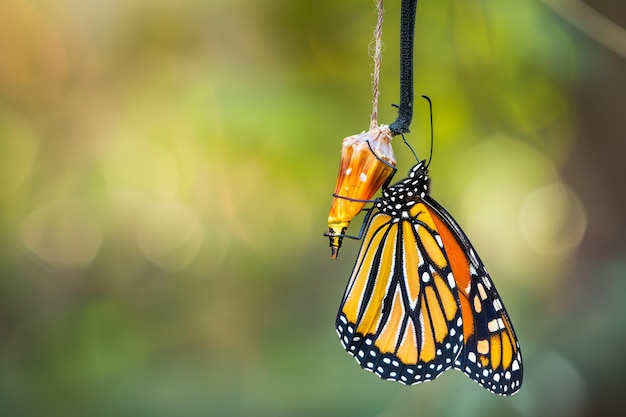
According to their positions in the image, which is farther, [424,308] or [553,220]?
[553,220]

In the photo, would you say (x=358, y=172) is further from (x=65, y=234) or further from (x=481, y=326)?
(x=65, y=234)

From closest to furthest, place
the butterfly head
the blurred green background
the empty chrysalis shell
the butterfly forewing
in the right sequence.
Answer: the empty chrysalis shell, the butterfly head, the butterfly forewing, the blurred green background

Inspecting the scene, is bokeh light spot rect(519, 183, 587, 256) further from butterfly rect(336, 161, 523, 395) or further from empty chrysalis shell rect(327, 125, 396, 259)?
empty chrysalis shell rect(327, 125, 396, 259)

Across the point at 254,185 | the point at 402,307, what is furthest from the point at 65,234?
the point at 402,307

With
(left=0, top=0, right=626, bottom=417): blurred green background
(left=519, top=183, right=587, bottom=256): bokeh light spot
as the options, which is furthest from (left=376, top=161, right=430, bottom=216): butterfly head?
(left=519, top=183, right=587, bottom=256): bokeh light spot

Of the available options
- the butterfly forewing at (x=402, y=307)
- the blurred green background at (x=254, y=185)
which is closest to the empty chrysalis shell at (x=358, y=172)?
the butterfly forewing at (x=402, y=307)

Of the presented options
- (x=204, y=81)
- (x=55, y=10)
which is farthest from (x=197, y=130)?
(x=55, y=10)
